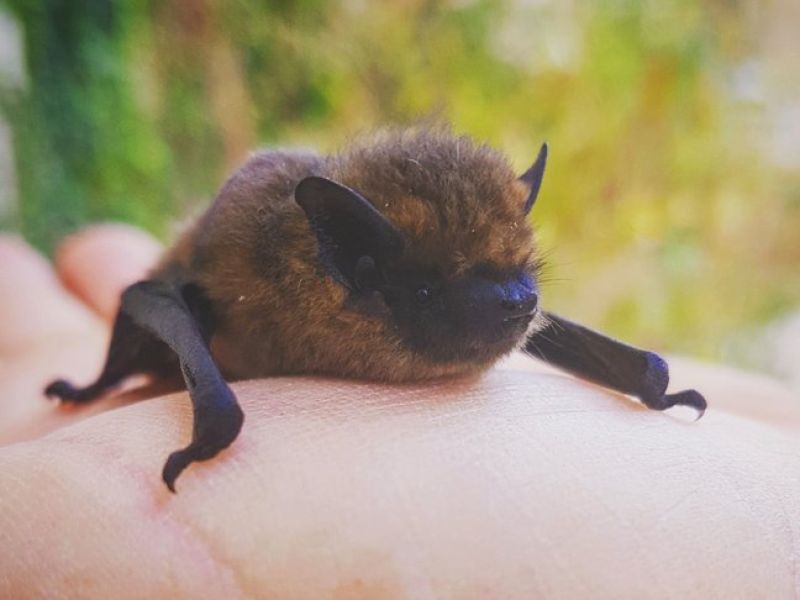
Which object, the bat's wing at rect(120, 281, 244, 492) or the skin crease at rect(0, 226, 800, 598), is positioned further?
the bat's wing at rect(120, 281, 244, 492)

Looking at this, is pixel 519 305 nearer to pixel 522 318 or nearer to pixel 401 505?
pixel 522 318

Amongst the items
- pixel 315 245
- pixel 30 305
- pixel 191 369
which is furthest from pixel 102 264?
pixel 191 369

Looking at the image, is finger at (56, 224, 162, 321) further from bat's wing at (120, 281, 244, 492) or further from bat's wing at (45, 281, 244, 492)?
bat's wing at (120, 281, 244, 492)

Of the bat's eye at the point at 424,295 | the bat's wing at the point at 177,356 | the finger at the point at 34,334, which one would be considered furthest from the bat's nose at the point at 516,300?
the finger at the point at 34,334

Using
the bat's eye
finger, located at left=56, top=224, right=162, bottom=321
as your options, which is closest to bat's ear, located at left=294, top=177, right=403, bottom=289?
the bat's eye

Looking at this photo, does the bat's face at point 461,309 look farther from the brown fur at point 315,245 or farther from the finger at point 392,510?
the finger at point 392,510

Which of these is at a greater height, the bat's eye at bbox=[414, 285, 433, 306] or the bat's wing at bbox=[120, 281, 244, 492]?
the bat's eye at bbox=[414, 285, 433, 306]

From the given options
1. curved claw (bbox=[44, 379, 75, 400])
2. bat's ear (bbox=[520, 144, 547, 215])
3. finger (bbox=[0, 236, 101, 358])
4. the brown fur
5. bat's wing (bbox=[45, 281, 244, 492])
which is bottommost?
finger (bbox=[0, 236, 101, 358])

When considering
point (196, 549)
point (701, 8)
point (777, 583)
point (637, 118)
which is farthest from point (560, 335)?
point (701, 8)
